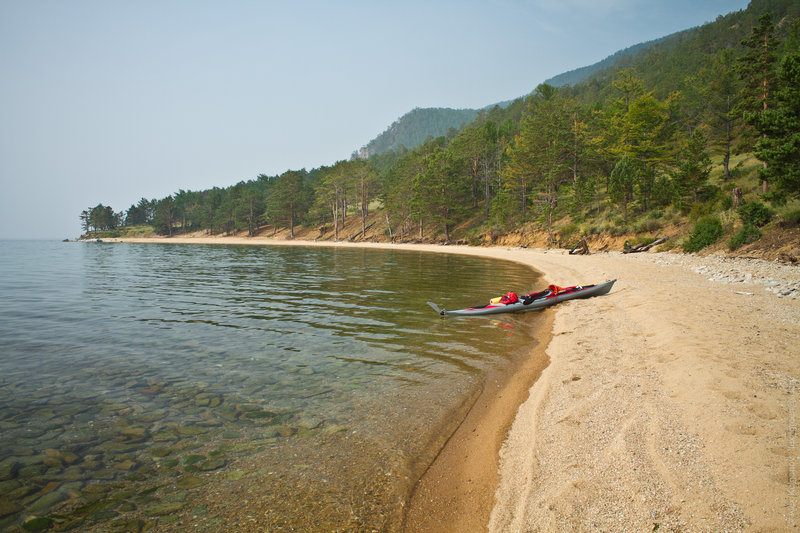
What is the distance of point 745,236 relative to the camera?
19766mm

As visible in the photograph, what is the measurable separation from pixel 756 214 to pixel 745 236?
1724 mm

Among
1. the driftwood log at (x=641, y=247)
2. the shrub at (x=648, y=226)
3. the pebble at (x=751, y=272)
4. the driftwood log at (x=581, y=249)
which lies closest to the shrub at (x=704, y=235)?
the pebble at (x=751, y=272)

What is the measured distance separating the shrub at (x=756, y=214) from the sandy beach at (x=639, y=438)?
15.6 meters

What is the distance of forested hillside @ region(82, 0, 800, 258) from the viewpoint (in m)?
22.1

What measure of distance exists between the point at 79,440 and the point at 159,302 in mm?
12481

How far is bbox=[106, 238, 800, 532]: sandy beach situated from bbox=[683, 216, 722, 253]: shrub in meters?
17.2

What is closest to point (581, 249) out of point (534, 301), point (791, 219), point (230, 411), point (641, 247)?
point (641, 247)

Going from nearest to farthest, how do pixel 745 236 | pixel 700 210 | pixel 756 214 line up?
pixel 745 236
pixel 756 214
pixel 700 210

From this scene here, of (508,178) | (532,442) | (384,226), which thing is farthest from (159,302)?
(384,226)

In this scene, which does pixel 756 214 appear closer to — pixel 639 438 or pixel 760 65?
pixel 760 65

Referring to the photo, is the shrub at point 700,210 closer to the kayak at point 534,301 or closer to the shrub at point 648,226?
the shrub at point 648,226

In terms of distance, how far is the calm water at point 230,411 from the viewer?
410cm

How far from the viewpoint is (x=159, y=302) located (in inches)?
639

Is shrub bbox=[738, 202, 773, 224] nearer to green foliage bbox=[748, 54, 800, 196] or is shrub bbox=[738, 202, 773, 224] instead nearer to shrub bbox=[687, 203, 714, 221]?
green foliage bbox=[748, 54, 800, 196]
